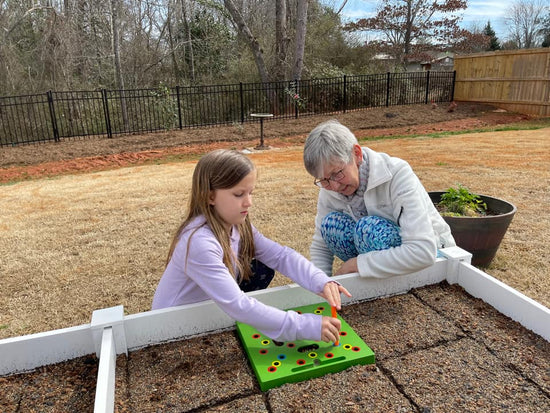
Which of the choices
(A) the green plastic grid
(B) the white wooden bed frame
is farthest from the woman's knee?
(A) the green plastic grid

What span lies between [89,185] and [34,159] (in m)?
4.17

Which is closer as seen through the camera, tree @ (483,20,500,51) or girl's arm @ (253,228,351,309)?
girl's arm @ (253,228,351,309)

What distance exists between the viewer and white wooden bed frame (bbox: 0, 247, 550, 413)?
146 centimetres

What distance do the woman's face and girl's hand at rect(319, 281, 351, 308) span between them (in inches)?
18.9

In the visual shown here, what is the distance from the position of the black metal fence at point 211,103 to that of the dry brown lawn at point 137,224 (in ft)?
19.1

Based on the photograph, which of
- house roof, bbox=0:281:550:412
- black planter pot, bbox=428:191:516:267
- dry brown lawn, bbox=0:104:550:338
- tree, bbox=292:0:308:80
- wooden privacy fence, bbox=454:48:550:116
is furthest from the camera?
tree, bbox=292:0:308:80

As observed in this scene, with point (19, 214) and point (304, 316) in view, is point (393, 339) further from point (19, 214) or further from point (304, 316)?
point (19, 214)

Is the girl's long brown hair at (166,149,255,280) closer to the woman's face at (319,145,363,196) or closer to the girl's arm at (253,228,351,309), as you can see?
the girl's arm at (253,228,351,309)

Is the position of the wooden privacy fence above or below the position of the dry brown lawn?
above

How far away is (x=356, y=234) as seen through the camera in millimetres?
2217

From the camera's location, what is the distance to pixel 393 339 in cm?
165

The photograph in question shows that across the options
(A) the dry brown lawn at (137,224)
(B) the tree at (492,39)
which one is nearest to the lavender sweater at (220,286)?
(A) the dry brown lawn at (137,224)

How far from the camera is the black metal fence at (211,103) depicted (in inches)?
510

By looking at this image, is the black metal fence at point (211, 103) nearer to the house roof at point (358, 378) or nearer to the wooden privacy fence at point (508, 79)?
the wooden privacy fence at point (508, 79)
